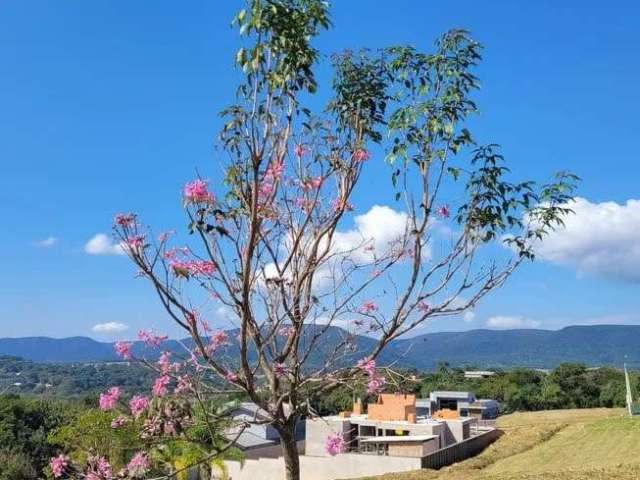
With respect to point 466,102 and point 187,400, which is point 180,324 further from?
point 466,102

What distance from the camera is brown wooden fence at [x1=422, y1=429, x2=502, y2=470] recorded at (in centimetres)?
2260

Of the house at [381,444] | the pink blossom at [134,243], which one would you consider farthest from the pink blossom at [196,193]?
the house at [381,444]

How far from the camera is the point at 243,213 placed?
13.2 feet

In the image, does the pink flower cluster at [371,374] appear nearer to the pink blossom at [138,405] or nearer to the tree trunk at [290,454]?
the tree trunk at [290,454]

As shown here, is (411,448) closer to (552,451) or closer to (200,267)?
(552,451)

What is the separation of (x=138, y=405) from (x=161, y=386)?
158 mm

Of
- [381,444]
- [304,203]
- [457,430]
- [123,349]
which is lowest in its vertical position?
[381,444]

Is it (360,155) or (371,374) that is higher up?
(360,155)

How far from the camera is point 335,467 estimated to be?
2241cm

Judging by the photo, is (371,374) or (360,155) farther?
(360,155)

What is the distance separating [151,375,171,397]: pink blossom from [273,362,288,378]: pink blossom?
64 cm

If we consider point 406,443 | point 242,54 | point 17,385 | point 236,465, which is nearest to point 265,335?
point 242,54

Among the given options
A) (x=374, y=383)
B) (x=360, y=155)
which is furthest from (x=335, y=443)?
(x=360, y=155)

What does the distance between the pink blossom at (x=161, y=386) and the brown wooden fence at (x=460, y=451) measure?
63.5 feet
